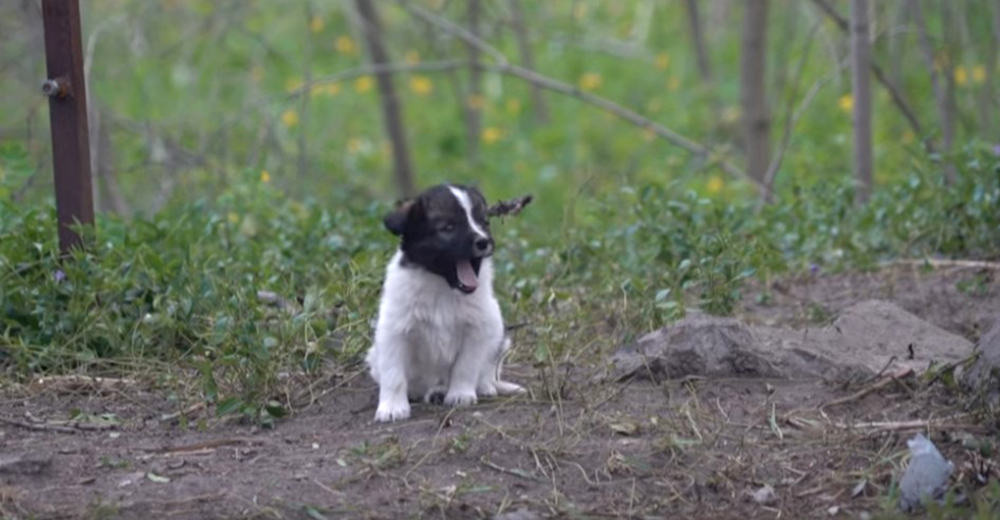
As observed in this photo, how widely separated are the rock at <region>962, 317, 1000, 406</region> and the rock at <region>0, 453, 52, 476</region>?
3.06 metres

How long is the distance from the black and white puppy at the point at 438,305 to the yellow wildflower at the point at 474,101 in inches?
434

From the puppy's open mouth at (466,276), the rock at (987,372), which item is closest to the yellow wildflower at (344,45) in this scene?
the puppy's open mouth at (466,276)

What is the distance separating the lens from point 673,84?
1847cm

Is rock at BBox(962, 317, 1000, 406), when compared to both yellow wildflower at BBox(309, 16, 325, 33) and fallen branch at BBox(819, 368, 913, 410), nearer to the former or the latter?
fallen branch at BBox(819, 368, 913, 410)

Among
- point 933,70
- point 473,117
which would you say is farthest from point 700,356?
point 473,117

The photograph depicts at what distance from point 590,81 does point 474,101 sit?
74.1 inches

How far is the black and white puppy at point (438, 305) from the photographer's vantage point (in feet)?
19.7

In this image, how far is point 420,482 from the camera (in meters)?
5.10

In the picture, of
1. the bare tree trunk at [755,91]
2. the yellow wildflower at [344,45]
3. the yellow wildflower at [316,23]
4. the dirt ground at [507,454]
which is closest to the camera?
the dirt ground at [507,454]

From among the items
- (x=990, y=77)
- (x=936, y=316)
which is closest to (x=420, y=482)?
(x=936, y=316)

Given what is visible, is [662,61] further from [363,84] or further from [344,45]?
[344,45]

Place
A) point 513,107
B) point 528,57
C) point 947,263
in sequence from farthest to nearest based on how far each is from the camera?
point 513,107
point 528,57
point 947,263

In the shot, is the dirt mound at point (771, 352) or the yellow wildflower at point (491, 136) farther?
the yellow wildflower at point (491, 136)

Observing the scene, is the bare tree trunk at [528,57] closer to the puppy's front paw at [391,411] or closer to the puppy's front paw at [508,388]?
the puppy's front paw at [508,388]
